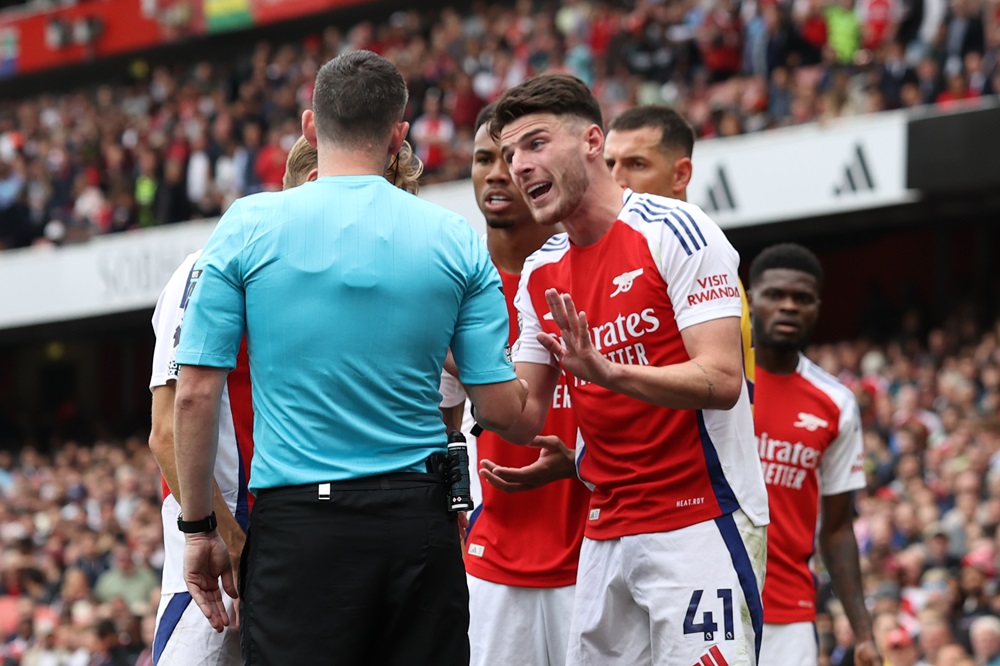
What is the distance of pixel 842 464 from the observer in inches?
246

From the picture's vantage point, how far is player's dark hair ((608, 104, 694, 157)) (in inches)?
225

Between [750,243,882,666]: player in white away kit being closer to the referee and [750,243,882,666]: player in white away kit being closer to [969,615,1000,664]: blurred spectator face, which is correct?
[969,615,1000,664]: blurred spectator face

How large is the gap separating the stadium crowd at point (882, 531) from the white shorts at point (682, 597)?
13.8ft

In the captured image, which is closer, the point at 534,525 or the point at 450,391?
the point at 534,525

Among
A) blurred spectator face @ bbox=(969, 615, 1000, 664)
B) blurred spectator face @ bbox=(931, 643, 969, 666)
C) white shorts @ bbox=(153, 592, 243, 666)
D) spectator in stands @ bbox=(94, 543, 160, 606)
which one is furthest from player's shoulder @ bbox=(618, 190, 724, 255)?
spectator in stands @ bbox=(94, 543, 160, 606)

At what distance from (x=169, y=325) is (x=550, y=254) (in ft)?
4.12

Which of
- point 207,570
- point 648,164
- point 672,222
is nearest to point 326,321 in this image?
point 207,570

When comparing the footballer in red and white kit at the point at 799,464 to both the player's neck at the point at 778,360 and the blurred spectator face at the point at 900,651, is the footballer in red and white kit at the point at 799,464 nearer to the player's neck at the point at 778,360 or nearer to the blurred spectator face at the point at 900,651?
the player's neck at the point at 778,360

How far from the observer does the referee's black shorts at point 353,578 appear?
3.64m

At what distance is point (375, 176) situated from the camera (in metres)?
3.88

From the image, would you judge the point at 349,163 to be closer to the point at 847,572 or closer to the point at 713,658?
the point at 713,658

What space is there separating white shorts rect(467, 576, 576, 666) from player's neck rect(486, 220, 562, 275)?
3.92ft

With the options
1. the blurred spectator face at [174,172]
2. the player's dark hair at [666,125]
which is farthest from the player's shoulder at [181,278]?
the blurred spectator face at [174,172]

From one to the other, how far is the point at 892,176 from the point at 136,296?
38.1 feet
